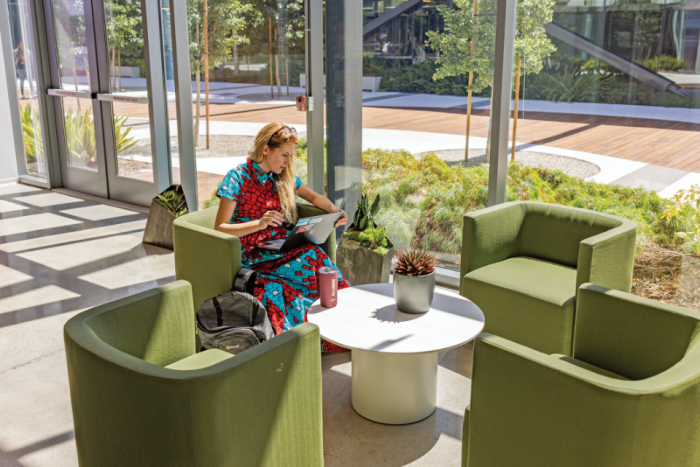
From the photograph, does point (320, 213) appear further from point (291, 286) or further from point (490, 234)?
point (490, 234)

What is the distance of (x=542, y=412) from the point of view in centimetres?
198

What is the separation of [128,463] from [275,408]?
1.56 feet

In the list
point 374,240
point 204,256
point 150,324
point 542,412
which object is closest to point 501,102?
point 374,240

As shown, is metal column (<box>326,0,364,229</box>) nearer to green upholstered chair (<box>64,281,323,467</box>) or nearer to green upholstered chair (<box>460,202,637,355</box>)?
green upholstered chair (<box>460,202,637,355</box>)

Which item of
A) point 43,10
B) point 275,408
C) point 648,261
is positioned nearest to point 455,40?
point 648,261

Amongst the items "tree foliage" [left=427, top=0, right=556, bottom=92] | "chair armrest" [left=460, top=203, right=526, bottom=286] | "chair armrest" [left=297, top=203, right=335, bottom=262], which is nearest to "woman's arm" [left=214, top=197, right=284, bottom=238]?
"chair armrest" [left=297, top=203, right=335, bottom=262]

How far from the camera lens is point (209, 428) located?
6.11 ft

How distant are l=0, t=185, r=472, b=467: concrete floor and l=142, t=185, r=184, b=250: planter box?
3.8 inches

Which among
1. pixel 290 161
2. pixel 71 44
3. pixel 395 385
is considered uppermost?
pixel 71 44

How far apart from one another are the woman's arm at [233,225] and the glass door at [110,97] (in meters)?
3.21

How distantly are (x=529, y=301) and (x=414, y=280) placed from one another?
0.87 m

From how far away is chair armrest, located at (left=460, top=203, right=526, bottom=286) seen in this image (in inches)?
146

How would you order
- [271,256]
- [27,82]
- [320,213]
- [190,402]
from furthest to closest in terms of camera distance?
1. [27,82]
2. [320,213]
3. [271,256]
4. [190,402]

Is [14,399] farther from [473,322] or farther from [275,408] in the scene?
[473,322]
